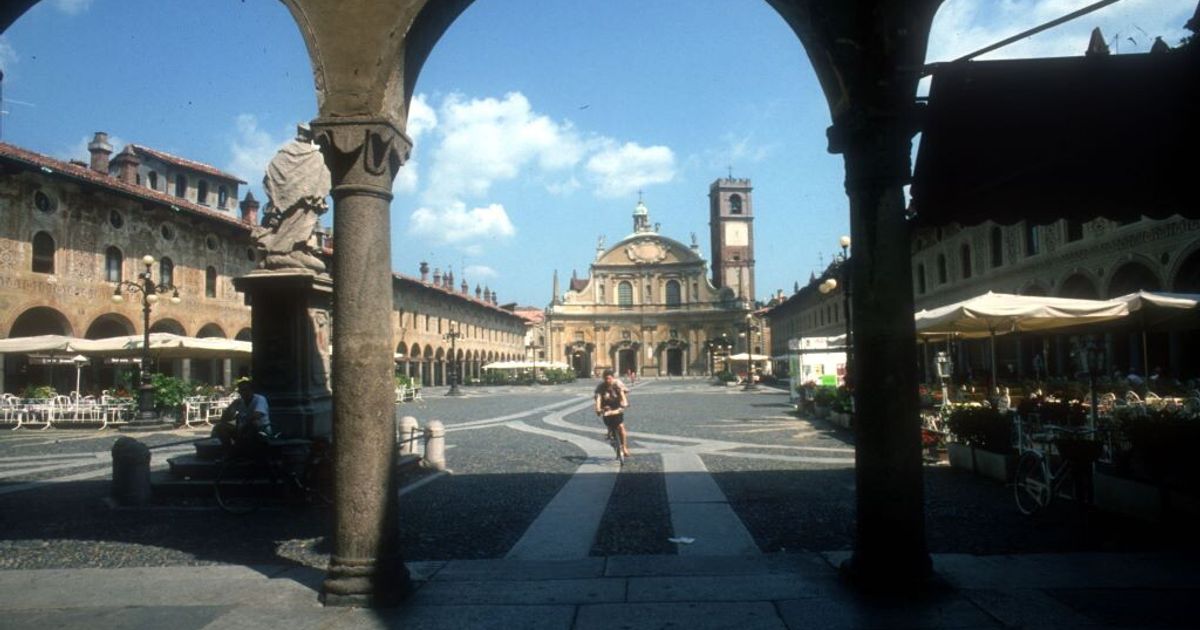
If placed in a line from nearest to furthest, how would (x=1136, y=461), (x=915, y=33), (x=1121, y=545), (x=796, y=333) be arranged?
(x=915, y=33)
(x=1121, y=545)
(x=1136, y=461)
(x=796, y=333)

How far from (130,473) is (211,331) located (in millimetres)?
25797

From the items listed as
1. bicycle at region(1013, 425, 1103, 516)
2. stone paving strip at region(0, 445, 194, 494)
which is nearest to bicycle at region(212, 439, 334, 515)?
stone paving strip at region(0, 445, 194, 494)

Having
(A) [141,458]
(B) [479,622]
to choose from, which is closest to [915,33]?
(B) [479,622]

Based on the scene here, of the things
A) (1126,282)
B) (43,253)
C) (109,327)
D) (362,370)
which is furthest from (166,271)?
(1126,282)

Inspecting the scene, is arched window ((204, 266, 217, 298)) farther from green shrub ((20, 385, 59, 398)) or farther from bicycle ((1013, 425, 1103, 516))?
bicycle ((1013, 425, 1103, 516))

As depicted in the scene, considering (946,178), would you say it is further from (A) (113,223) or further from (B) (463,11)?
(A) (113,223)

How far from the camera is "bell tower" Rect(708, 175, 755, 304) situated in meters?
92.3

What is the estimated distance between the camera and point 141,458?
8.27 m

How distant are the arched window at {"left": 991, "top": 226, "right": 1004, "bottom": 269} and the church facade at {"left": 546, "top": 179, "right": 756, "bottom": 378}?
5425 cm

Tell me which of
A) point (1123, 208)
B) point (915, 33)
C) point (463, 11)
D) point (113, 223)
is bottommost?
point (1123, 208)

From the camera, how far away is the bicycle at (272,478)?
8.04 m

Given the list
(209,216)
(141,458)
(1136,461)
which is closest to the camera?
(1136,461)

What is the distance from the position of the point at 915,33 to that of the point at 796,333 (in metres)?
62.3

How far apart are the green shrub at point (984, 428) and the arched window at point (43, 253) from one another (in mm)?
26046
